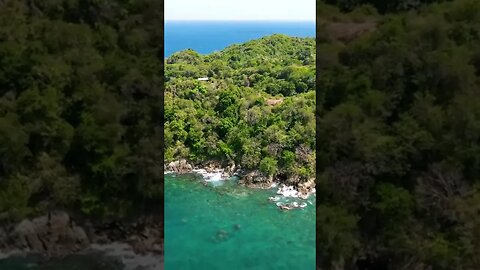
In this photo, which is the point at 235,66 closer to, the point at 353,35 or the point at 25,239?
the point at 353,35

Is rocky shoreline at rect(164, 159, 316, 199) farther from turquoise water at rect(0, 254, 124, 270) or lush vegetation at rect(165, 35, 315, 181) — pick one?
turquoise water at rect(0, 254, 124, 270)

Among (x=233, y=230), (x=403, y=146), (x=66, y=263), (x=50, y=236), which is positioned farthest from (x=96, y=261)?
(x=403, y=146)

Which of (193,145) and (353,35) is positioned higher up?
(353,35)

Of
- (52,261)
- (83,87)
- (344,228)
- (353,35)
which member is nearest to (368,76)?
(353,35)

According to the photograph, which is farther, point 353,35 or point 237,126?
point 237,126

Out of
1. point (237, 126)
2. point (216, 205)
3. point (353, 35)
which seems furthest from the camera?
point (237, 126)

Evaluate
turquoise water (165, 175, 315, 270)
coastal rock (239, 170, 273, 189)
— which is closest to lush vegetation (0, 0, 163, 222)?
turquoise water (165, 175, 315, 270)
